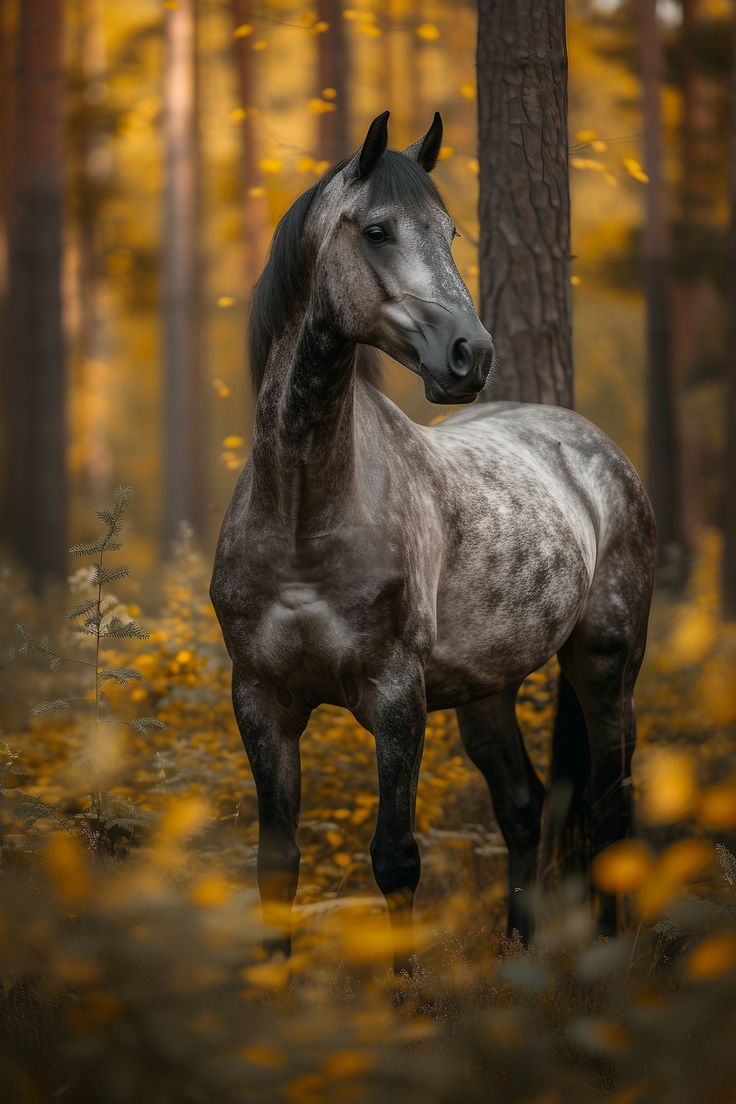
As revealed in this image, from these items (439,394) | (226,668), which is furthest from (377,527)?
(226,668)

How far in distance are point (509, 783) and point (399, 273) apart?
2.65m

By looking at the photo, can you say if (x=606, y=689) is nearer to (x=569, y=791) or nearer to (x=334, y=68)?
(x=569, y=791)

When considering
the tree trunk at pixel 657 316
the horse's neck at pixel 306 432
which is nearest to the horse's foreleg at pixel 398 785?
the horse's neck at pixel 306 432

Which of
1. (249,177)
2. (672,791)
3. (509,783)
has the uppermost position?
(249,177)

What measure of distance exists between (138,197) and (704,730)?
19.1 metres

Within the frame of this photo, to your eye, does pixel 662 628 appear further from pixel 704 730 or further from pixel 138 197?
pixel 138 197

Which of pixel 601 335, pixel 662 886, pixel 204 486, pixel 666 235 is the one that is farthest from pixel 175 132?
pixel 662 886

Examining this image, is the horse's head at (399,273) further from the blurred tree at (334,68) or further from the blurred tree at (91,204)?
the blurred tree at (91,204)

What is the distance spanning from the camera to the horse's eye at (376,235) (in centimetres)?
318

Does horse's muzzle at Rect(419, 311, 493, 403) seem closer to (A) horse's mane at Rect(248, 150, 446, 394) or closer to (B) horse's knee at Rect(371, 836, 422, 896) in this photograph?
(A) horse's mane at Rect(248, 150, 446, 394)

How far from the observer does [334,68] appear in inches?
505

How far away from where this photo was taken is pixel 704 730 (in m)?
6.68

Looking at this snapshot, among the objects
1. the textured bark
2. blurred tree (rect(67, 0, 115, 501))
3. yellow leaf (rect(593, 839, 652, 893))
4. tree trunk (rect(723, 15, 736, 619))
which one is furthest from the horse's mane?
blurred tree (rect(67, 0, 115, 501))

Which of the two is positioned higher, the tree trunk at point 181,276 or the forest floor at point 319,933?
the tree trunk at point 181,276
